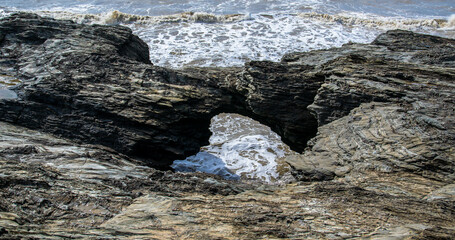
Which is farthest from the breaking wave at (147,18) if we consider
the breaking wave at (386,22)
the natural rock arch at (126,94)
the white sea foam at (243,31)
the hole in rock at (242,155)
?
the natural rock arch at (126,94)

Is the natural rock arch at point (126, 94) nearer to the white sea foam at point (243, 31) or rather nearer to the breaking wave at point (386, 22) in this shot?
the white sea foam at point (243, 31)

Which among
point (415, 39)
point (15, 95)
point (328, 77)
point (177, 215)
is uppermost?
point (415, 39)

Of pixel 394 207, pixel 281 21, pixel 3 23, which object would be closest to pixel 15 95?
pixel 3 23

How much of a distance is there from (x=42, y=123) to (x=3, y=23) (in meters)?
5.65

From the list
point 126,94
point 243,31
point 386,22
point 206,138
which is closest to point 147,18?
point 243,31

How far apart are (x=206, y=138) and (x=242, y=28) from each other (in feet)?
55.1

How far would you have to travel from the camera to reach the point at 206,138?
500 inches

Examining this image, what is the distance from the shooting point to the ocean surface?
13.8m

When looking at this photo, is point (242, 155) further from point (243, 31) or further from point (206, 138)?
point (243, 31)

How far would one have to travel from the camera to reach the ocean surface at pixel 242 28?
13.8 m

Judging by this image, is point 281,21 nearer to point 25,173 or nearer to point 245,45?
point 245,45

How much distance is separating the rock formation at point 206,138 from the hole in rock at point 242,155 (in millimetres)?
1171

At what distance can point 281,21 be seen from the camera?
1110 inches

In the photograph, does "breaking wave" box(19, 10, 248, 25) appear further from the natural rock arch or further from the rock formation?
the natural rock arch
